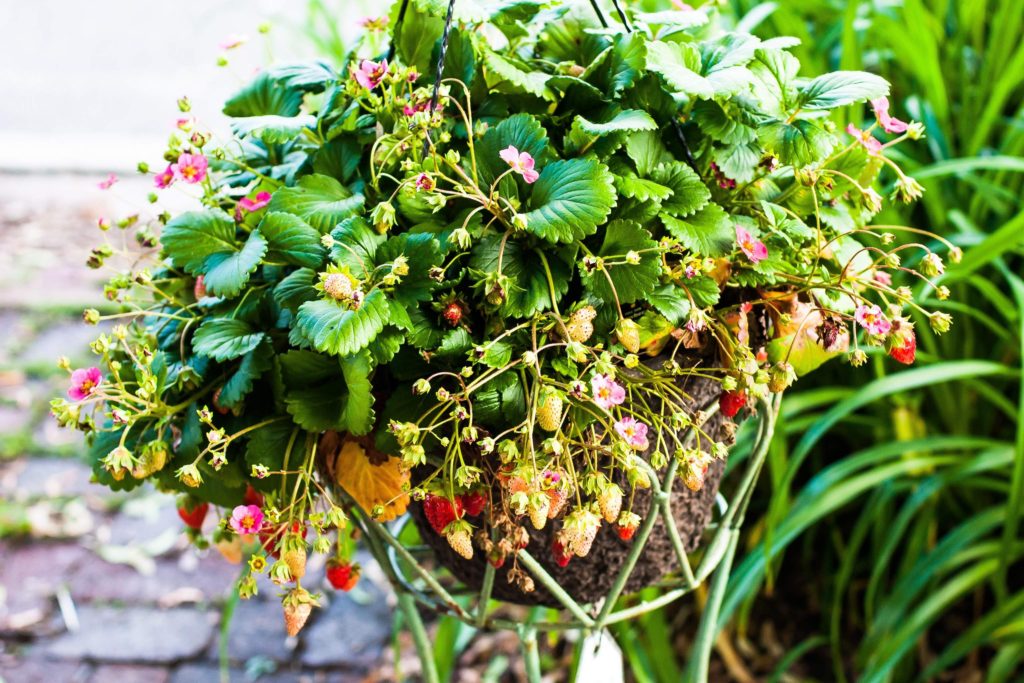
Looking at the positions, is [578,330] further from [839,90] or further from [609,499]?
[839,90]

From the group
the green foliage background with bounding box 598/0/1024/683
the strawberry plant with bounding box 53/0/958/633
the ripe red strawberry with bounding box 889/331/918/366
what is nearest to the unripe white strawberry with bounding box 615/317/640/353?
the strawberry plant with bounding box 53/0/958/633

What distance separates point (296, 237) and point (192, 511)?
0.35 metres

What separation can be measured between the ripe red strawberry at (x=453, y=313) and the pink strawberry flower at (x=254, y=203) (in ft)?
0.70

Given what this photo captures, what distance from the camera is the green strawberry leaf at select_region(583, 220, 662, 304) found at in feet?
2.50

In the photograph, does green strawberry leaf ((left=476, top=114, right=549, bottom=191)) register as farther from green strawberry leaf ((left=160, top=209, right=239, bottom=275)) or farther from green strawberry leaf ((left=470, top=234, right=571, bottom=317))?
green strawberry leaf ((left=160, top=209, right=239, bottom=275))

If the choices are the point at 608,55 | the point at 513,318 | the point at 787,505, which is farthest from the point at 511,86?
the point at 787,505

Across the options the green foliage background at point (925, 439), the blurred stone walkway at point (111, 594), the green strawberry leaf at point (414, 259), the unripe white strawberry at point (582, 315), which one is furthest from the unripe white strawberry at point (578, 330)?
the blurred stone walkway at point (111, 594)

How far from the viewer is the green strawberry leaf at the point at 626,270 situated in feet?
2.50

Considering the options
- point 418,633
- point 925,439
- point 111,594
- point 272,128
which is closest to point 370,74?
point 272,128

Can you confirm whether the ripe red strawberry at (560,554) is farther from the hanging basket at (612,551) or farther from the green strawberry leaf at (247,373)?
the green strawberry leaf at (247,373)

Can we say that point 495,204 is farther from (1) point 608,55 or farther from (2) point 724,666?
(2) point 724,666

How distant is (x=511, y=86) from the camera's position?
0.87 meters

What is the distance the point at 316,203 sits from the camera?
32.4 inches

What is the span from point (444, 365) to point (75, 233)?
9.41 ft
